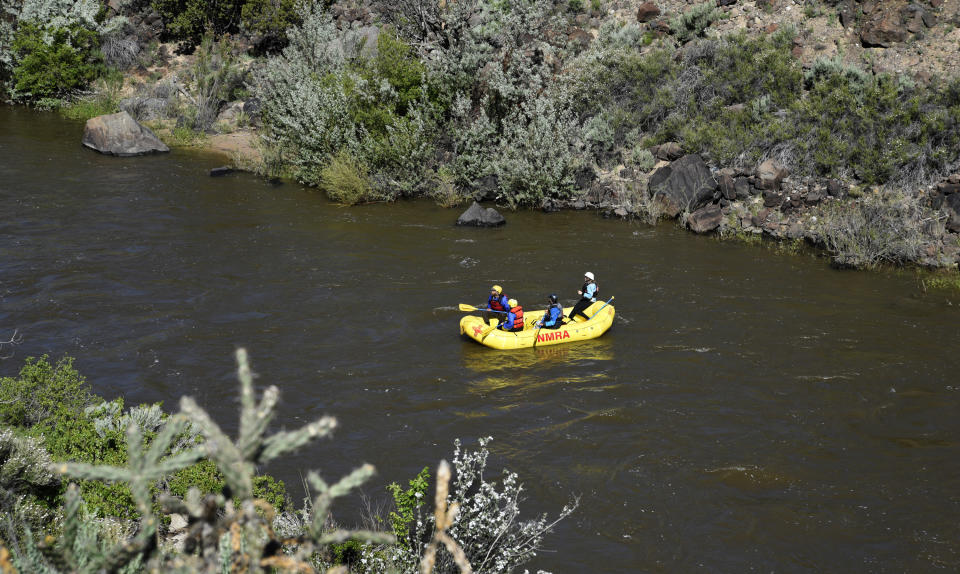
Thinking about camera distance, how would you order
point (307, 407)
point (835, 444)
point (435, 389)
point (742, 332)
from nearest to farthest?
point (835, 444), point (307, 407), point (435, 389), point (742, 332)

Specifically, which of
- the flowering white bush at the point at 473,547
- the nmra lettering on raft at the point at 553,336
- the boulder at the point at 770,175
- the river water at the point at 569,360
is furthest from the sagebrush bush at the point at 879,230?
the flowering white bush at the point at 473,547

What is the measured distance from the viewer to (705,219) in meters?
16.9

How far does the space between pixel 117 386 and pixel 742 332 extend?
9.42 metres

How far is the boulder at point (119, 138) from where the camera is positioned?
22641 mm

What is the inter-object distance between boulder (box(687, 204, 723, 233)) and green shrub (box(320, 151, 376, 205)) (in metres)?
8.00

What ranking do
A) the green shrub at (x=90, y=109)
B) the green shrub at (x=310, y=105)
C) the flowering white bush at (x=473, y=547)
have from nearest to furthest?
the flowering white bush at (x=473, y=547) < the green shrub at (x=310, y=105) < the green shrub at (x=90, y=109)

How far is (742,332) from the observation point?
12.3 metres

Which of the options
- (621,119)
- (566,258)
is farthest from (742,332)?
(621,119)

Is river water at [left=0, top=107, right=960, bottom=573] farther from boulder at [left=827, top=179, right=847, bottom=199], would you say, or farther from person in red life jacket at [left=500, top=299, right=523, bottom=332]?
boulder at [left=827, top=179, right=847, bottom=199]

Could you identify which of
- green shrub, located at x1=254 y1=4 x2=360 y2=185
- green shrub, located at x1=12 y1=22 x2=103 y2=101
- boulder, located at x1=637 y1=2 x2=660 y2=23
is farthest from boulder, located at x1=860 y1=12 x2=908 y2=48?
green shrub, located at x1=12 y1=22 x2=103 y2=101

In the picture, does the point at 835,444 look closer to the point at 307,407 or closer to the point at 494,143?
the point at 307,407

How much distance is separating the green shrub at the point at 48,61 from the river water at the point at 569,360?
1166cm

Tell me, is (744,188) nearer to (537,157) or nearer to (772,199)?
(772,199)

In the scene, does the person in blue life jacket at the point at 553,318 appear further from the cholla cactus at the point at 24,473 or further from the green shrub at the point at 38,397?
the cholla cactus at the point at 24,473
